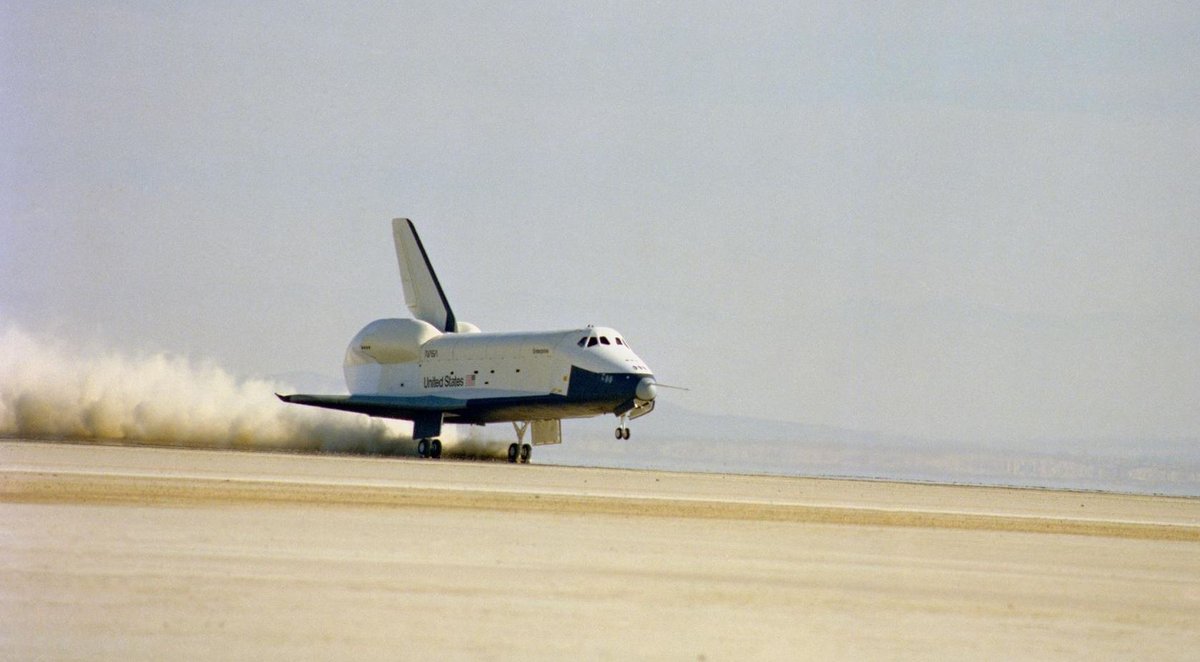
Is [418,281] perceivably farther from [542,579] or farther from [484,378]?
[542,579]

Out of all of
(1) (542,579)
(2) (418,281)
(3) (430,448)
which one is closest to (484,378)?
(3) (430,448)

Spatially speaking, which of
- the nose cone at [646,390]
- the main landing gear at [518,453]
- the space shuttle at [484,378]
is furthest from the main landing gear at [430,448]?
the nose cone at [646,390]

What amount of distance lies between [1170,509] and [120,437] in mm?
34166

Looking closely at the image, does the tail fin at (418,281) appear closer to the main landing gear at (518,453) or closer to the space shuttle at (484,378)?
the space shuttle at (484,378)

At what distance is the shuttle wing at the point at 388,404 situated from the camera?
186 feet

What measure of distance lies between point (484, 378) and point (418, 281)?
1091cm

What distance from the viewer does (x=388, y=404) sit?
57.6m

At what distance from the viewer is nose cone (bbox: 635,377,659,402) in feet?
171

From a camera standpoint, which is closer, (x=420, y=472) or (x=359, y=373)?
(x=420, y=472)

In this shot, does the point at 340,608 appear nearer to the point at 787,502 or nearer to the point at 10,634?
the point at 10,634

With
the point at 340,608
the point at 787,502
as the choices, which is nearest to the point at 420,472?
the point at 787,502

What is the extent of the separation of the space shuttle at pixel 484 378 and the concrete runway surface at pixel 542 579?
24.2 meters

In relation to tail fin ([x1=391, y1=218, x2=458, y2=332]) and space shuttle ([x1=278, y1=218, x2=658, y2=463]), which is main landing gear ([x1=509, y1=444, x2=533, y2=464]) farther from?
tail fin ([x1=391, y1=218, x2=458, y2=332])

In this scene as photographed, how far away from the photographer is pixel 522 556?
16188mm
